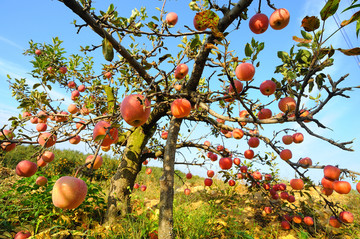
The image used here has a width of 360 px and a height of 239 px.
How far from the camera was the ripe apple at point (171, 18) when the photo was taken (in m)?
3.29

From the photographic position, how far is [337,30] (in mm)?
1212

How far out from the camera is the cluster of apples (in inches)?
81.4

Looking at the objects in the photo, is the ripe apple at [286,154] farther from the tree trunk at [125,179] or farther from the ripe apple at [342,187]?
the tree trunk at [125,179]

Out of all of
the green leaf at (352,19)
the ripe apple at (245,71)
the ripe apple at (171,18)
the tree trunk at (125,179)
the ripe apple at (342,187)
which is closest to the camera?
the green leaf at (352,19)

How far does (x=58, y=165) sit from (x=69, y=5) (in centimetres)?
1054

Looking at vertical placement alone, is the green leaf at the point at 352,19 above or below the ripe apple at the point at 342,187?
above

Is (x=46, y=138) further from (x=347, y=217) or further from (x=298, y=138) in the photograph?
(x=347, y=217)

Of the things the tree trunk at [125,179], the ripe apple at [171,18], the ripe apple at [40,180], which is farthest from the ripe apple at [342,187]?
the ripe apple at [40,180]

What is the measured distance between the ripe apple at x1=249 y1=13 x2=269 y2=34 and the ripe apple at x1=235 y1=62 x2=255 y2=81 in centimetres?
54

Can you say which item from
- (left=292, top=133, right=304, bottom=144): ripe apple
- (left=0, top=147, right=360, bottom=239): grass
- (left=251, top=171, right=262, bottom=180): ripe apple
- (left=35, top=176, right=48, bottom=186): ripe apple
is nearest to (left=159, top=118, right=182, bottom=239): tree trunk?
(left=0, top=147, right=360, bottom=239): grass

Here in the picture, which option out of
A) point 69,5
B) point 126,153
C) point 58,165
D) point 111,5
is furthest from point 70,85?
point 58,165

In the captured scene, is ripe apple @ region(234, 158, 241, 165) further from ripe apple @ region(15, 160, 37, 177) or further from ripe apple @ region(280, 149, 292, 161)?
ripe apple @ region(15, 160, 37, 177)

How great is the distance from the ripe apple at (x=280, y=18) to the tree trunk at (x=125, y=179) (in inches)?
125

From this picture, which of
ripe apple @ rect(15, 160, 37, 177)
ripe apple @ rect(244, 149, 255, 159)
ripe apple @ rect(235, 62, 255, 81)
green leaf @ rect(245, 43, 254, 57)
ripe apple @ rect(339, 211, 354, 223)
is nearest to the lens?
green leaf @ rect(245, 43, 254, 57)
